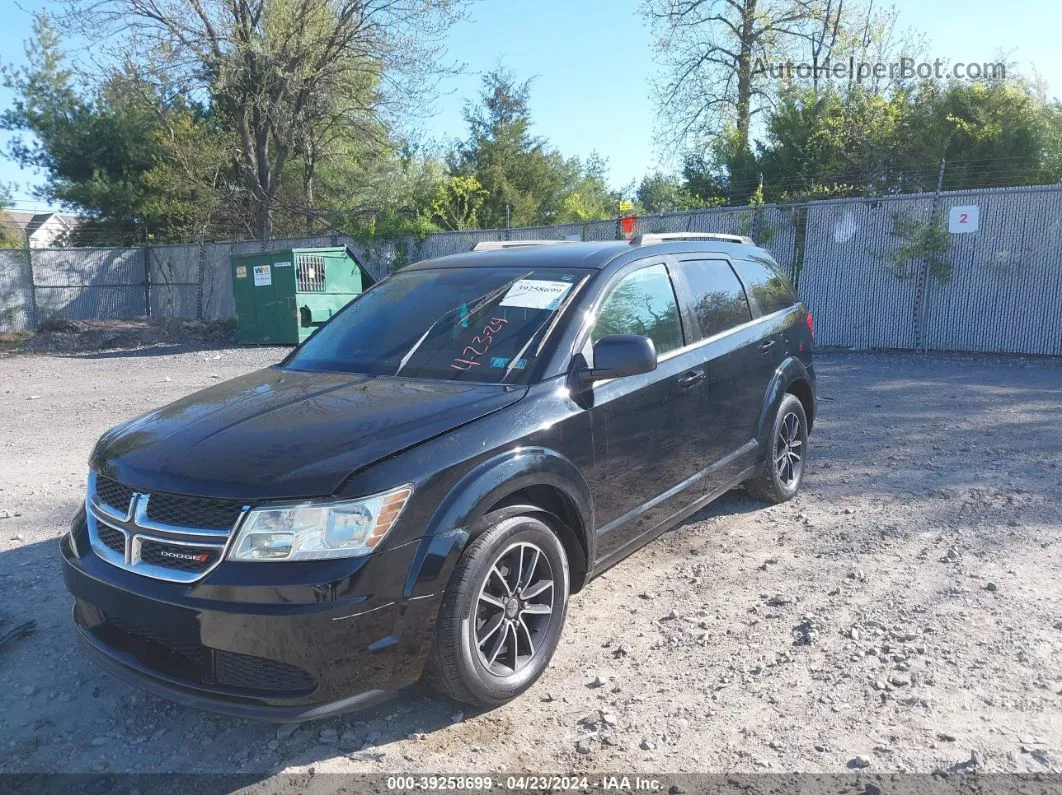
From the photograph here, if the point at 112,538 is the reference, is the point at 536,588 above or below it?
below

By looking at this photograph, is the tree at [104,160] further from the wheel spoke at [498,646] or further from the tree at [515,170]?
the wheel spoke at [498,646]

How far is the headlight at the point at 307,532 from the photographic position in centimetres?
273

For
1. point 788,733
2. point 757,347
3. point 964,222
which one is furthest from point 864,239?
point 788,733

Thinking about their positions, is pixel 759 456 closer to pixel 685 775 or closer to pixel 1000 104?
pixel 685 775

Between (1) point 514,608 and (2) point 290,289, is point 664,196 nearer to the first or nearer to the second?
(2) point 290,289

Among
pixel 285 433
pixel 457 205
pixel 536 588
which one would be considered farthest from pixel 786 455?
pixel 457 205

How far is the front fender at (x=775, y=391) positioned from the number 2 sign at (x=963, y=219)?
870 cm

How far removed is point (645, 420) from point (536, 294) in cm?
80

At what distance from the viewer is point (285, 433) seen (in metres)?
3.12

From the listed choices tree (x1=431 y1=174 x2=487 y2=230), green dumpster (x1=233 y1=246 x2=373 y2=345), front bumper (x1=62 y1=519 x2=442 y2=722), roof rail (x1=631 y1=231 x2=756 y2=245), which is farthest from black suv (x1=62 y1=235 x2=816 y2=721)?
tree (x1=431 y1=174 x2=487 y2=230)

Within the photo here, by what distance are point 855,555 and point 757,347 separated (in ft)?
4.48

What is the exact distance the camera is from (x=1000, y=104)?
59.9ft

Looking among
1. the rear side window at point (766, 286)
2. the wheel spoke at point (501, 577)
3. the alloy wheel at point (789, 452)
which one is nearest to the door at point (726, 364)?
the rear side window at point (766, 286)

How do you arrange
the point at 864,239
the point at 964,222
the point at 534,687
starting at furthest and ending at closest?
1. the point at 864,239
2. the point at 964,222
3. the point at 534,687
